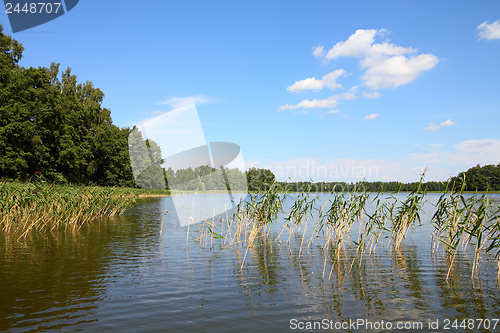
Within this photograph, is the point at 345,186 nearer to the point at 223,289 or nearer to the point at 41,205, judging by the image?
the point at 223,289

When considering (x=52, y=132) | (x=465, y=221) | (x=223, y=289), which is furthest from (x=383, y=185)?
(x=52, y=132)

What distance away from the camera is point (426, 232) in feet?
74.6

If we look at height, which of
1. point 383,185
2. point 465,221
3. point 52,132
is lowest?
point 465,221

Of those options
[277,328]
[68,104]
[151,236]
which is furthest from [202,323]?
[68,104]

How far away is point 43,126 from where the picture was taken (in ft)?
177

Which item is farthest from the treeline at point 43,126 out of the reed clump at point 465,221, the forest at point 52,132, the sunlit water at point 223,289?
the reed clump at point 465,221

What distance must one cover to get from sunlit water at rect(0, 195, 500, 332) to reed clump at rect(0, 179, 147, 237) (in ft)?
8.69

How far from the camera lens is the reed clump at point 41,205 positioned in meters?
18.0

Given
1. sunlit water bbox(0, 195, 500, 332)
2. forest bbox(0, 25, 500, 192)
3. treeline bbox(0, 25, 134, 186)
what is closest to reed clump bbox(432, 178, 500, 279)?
sunlit water bbox(0, 195, 500, 332)

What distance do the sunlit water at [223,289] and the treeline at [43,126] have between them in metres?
26.7

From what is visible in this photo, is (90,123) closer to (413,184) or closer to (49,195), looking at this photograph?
(49,195)

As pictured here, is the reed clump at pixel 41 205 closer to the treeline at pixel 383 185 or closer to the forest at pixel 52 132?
the forest at pixel 52 132

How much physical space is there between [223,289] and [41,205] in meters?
15.5

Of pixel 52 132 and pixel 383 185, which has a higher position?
pixel 52 132
